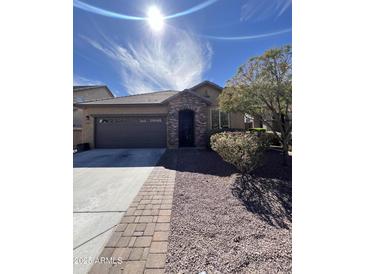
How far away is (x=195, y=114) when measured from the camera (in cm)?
1119

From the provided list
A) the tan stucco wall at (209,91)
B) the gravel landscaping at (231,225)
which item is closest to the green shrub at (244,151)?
the gravel landscaping at (231,225)

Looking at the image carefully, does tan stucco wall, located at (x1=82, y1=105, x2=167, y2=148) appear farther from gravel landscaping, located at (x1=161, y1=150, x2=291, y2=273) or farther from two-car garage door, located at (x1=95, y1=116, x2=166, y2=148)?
gravel landscaping, located at (x1=161, y1=150, x2=291, y2=273)

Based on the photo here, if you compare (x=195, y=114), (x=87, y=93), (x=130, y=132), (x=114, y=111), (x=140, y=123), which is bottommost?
(x=130, y=132)

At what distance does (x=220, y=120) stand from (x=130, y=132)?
647 cm

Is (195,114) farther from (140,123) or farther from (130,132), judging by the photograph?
(130,132)

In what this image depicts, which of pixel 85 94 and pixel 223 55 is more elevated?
pixel 85 94

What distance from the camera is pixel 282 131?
6211mm

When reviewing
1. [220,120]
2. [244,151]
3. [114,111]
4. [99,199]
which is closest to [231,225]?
[244,151]

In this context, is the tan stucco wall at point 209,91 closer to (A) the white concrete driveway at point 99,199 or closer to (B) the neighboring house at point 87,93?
(A) the white concrete driveway at point 99,199

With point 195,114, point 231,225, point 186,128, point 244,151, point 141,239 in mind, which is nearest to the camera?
point 141,239

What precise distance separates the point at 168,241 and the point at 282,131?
225 inches
